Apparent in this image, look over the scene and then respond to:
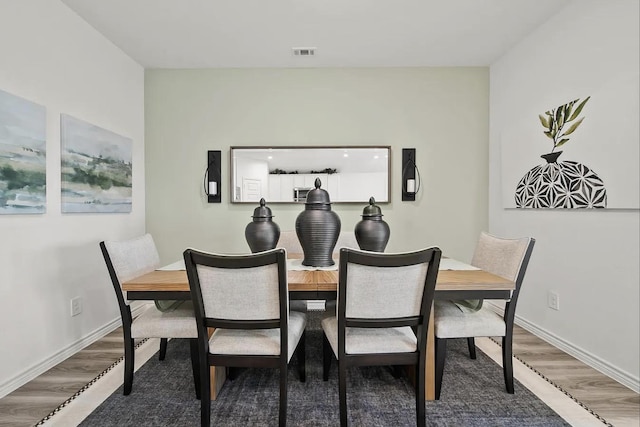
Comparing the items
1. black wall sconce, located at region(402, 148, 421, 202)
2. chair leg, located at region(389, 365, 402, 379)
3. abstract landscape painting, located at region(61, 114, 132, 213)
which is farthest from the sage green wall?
chair leg, located at region(389, 365, 402, 379)

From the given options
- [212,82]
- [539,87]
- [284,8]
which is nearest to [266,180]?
[212,82]

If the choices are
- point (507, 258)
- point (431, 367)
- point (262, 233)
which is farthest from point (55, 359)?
point (507, 258)

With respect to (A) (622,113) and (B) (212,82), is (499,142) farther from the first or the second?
(B) (212,82)

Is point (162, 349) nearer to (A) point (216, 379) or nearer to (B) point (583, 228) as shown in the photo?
(A) point (216, 379)

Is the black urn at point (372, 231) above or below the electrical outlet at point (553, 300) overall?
above

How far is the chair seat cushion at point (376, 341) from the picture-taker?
152 centimetres

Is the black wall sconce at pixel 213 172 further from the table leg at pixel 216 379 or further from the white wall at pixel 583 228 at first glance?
the white wall at pixel 583 228

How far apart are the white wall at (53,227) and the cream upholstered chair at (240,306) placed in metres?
1.40

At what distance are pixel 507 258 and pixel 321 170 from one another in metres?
2.01

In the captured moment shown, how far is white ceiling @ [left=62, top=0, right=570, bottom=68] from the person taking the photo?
8.04ft

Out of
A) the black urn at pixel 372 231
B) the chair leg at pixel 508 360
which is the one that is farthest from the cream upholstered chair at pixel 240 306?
the chair leg at pixel 508 360

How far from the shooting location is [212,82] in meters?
3.53

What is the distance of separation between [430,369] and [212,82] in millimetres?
3317

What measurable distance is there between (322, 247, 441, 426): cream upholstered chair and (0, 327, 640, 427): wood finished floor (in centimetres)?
99
